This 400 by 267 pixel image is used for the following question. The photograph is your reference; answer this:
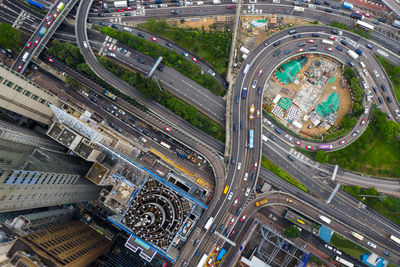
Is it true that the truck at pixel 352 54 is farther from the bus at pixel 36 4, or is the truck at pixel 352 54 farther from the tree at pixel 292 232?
the bus at pixel 36 4

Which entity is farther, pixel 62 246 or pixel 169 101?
pixel 169 101

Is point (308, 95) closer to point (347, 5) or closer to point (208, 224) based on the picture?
point (347, 5)

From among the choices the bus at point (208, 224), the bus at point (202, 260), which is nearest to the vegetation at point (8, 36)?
the bus at point (208, 224)

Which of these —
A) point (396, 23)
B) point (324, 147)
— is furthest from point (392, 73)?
point (324, 147)

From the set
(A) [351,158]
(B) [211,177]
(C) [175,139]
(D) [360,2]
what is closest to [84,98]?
(C) [175,139]

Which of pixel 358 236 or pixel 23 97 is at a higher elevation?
pixel 358 236

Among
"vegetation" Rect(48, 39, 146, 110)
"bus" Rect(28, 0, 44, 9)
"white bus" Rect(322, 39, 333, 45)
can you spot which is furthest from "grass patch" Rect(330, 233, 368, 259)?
"bus" Rect(28, 0, 44, 9)
